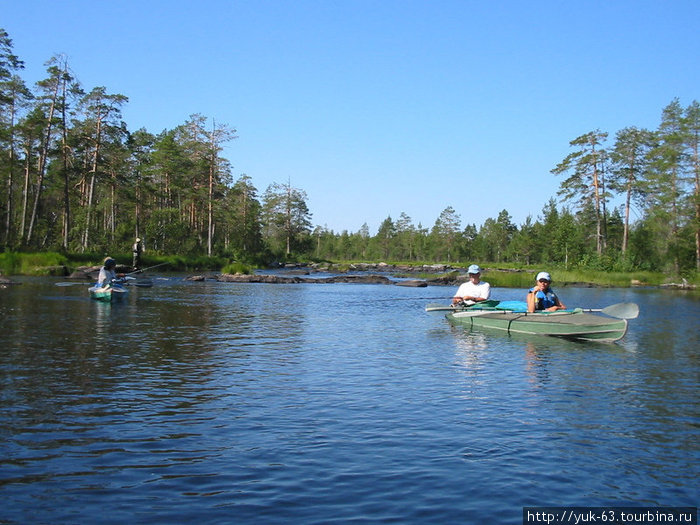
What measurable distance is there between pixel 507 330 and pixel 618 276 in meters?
42.9

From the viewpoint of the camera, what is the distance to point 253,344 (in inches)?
672

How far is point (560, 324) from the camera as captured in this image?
1830 centimetres

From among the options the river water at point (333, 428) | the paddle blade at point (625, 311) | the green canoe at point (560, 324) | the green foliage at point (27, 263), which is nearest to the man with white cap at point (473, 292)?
the green canoe at point (560, 324)

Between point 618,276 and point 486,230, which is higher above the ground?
point 486,230

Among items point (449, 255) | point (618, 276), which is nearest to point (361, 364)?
point (618, 276)

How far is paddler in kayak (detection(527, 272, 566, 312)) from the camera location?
62.5 feet

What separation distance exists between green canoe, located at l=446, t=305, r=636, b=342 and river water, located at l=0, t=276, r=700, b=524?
0.44m

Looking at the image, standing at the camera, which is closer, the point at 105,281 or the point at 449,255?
the point at 105,281

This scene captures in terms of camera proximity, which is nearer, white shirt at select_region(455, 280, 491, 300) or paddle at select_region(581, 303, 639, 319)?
paddle at select_region(581, 303, 639, 319)

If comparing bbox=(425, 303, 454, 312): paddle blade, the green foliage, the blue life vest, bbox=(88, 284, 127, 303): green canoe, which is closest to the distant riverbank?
the green foliage

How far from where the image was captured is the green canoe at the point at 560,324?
58.1ft

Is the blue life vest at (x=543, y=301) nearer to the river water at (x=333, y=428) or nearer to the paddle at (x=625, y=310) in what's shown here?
the paddle at (x=625, y=310)

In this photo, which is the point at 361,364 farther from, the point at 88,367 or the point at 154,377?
the point at 88,367

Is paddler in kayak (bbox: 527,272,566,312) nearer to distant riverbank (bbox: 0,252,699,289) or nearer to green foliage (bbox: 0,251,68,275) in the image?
distant riverbank (bbox: 0,252,699,289)
